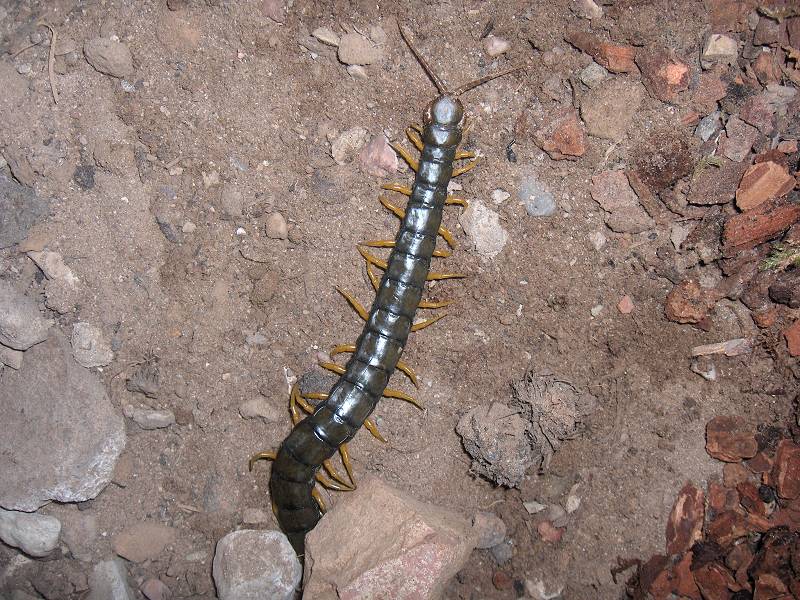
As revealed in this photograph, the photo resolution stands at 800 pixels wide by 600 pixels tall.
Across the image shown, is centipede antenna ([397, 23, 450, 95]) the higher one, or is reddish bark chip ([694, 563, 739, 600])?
centipede antenna ([397, 23, 450, 95])

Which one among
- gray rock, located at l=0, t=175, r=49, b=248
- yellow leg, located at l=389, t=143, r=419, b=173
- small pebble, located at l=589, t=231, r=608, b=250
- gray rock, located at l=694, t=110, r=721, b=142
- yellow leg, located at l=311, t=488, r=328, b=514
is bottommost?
yellow leg, located at l=311, t=488, r=328, b=514

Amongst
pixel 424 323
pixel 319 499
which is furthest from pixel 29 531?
pixel 424 323

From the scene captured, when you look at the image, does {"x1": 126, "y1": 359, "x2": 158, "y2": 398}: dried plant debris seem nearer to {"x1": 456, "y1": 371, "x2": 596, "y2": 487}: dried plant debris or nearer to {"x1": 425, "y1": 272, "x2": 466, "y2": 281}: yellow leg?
{"x1": 425, "y1": 272, "x2": 466, "y2": 281}: yellow leg

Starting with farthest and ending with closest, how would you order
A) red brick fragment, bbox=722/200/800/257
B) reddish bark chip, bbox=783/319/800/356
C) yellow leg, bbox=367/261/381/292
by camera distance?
1. yellow leg, bbox=367/261/381/292
2. reddish bark chip, bbox=783/319/800/356
3. red brick fragment, bbox=722/200/800/257

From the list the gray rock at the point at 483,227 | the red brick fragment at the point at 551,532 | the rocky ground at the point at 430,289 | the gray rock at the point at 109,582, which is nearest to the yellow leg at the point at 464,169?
the rocky ground at the point at 430,289

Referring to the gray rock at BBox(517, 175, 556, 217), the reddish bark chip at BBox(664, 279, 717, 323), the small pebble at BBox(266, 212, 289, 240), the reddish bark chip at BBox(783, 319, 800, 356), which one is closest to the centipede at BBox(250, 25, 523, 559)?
the gray rock at BBox(517, 175, 556, 217)

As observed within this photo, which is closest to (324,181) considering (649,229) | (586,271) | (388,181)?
(388,181)
